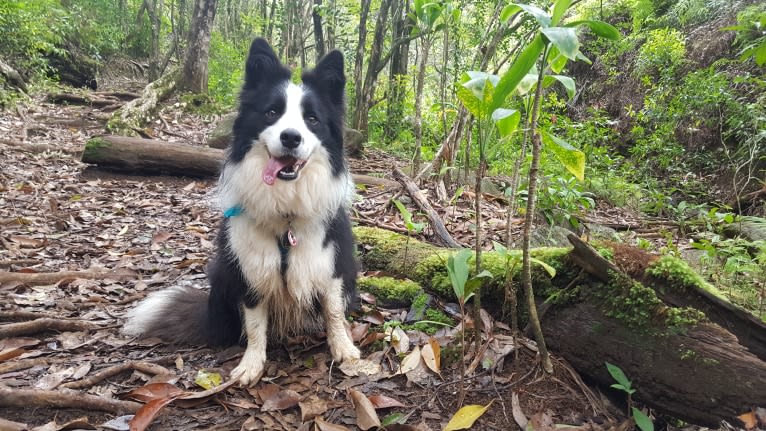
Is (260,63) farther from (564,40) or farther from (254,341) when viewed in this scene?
(564,40)

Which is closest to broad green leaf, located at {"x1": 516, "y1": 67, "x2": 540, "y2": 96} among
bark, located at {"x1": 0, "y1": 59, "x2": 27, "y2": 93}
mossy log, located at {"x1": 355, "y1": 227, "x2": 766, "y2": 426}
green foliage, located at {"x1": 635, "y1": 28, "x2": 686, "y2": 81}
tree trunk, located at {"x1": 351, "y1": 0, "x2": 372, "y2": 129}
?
mossy log, located at {"x1": 355, "y1": 227, "x2": 766, "y2": 426}

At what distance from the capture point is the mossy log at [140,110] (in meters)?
8.13

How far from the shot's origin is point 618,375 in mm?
2123

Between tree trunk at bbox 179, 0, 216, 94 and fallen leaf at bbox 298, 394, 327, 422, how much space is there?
9.86 meters

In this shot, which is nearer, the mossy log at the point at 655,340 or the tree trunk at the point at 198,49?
the mossy log at the point at 655,340

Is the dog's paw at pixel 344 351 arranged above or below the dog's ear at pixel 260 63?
below

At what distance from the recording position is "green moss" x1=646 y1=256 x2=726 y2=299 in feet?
7.05

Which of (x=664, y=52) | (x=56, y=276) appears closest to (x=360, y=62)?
(x=664, y=52)

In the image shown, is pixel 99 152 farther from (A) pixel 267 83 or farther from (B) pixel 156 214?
(A) pixel 267 83

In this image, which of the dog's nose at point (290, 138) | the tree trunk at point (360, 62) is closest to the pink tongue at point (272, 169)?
the dog's nose at point (290, 138)

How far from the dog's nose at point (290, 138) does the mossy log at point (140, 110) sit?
22.2 ft

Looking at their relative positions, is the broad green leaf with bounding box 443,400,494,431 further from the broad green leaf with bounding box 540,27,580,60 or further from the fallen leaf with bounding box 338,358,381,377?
the broad green leaf with bounding box 540,27,580,60

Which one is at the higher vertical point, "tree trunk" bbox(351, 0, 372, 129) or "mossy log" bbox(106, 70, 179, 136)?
"tree trunk" bbox(351, 0, 372, 129)

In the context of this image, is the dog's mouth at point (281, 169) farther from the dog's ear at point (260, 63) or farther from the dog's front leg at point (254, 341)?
the dog's front leg at point (254, 341)
